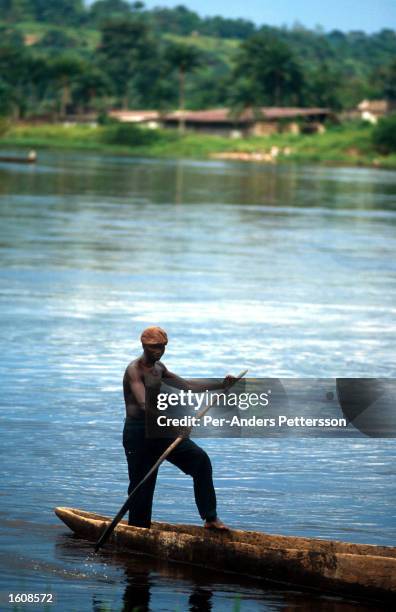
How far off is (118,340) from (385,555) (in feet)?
41.6

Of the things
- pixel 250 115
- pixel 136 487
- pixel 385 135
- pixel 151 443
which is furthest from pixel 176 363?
pixel 250 115

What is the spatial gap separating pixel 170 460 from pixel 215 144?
165725 mm

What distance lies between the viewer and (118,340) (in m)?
23.3

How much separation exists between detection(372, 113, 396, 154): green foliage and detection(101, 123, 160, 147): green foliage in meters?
29.2

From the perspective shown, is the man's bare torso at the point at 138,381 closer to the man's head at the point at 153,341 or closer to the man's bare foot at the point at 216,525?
the man's head at the point at 153,341

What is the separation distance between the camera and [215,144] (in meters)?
176

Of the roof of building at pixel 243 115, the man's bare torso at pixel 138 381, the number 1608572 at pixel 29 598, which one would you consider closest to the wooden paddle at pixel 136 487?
the man's bare torso at pixel 138 381

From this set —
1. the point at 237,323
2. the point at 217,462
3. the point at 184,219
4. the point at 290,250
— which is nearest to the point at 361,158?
the point at 184,219

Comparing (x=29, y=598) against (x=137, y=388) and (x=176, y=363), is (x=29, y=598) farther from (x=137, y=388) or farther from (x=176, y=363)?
(x=176, y=363)

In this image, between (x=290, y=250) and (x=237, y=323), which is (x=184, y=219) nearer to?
(x=290, y=250)

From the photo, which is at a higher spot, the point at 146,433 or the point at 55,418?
the point at 146,433

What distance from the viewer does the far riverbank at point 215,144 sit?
6427 inches

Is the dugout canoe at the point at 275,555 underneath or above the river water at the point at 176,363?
above

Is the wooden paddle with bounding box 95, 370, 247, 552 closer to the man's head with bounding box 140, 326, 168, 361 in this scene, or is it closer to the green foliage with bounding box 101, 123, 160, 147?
the man's head with bounding box 140, 326, 168, 361
